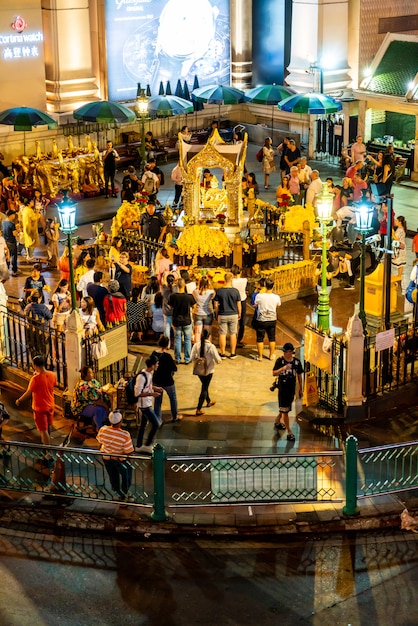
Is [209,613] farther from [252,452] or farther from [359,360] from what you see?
[359,360]

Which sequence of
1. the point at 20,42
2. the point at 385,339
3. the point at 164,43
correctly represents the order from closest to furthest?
1. the point at 385,339
2. the point at 20,42
3. the point at 164,43

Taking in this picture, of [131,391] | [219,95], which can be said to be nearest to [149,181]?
[219,95]

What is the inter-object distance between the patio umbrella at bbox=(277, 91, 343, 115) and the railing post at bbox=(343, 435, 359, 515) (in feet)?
55.6

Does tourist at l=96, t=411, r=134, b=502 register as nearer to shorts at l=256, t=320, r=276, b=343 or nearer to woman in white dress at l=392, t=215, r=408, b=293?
shorts at l=256, t=320, r=276, b=343

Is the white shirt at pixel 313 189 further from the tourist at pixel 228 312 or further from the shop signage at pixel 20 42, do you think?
the shop signage at pixel 20 42

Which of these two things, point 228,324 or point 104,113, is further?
point 104,113

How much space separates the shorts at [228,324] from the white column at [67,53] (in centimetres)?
1586

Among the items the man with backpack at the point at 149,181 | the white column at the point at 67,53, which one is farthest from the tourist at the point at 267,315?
the white column at the point at 67,53

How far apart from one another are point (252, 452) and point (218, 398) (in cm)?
199

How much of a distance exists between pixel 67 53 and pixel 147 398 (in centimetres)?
1948

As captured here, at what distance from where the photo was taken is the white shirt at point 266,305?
61.5 feet

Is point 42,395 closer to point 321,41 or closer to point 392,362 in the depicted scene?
point 392,362

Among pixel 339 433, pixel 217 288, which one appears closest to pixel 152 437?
pixel 339 433

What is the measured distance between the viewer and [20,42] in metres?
32.2
